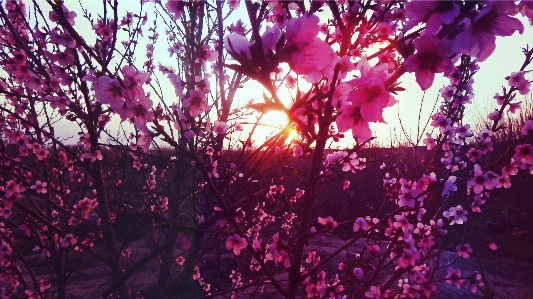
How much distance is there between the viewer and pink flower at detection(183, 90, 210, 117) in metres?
1.92

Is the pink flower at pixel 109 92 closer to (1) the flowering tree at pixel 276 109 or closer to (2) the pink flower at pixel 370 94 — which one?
(1) the flowering tree at pixel 276 109

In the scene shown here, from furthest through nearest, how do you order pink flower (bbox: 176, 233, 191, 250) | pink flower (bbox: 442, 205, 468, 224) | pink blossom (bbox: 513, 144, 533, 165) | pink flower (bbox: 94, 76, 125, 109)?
1. pink flower (bbox: 442, 205, 468, 224)
2. pink blossom (bbox: 513, 144, 533, 165)
3. pink flower (bbox: 176, 233, 191, 250)
4. pink flower (bbox: 94, 76, 125, 109)

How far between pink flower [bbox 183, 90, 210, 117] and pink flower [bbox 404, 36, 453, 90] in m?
1.32

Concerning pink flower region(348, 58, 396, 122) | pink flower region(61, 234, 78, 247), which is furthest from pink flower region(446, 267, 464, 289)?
pink flower region(61, 234, 78, 247)

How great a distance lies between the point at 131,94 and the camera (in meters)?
1.36

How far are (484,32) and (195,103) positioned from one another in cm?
151

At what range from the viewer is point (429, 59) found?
30.7 inches

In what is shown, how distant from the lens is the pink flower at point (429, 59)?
2.45 ft

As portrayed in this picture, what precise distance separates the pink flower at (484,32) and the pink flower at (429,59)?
0.17 ft

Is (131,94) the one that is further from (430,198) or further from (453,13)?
(430,198)

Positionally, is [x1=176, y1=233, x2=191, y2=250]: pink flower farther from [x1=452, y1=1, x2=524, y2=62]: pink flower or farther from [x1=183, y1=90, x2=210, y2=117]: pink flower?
[x1=452, y1=1, x2=524, y2=62]: pink flower

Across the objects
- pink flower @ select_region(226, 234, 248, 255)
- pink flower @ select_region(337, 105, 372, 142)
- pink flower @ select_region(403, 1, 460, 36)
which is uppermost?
pink flower @ select_region(403, 1, 460, 36)

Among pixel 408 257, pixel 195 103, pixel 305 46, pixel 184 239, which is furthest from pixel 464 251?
pixel 305 46

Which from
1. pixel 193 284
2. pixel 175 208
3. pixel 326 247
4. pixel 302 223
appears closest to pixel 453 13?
pixel 302 223
